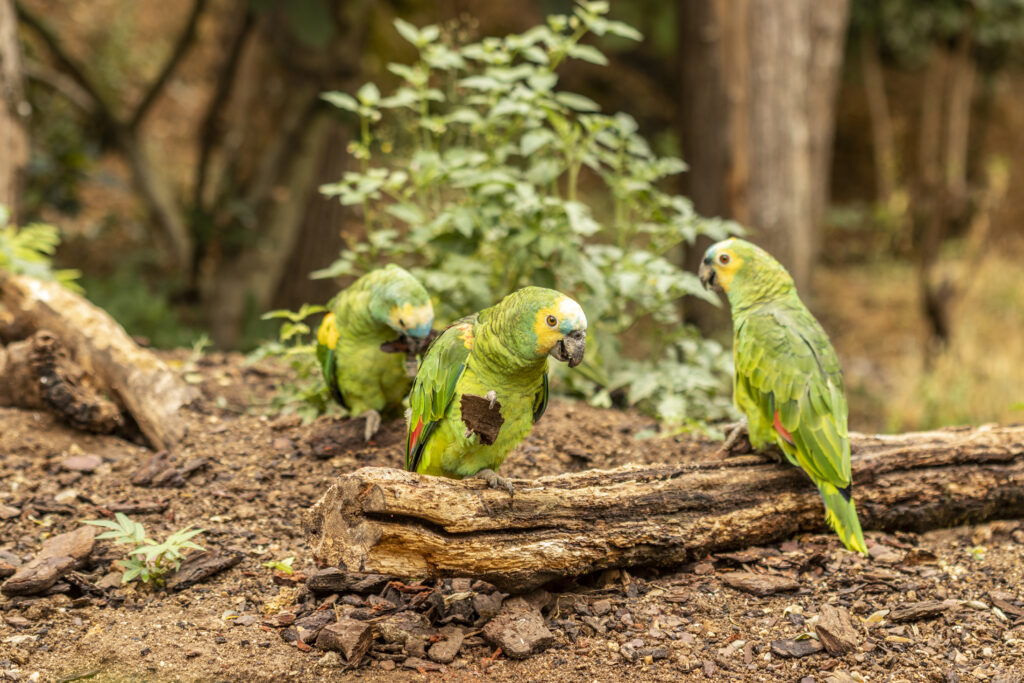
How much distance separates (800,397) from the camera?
3.16 meters

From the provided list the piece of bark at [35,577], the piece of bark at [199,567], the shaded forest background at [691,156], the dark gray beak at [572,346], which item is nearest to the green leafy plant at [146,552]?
the piece of bark at [199,567]

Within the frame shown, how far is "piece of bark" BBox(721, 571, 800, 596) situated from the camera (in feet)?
10.1

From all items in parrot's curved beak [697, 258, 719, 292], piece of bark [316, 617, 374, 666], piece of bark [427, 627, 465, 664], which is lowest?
piece of bark [427, 627, 465, 664]

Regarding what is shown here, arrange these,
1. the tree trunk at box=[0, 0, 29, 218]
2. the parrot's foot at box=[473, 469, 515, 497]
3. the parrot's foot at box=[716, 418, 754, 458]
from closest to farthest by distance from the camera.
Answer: the parrot's foot at box=[473, 469, 515, 497] → the parrot's foot at box=[716, 418, 754, 458] → the tree trunk at box=[0, 0, 29, 218]

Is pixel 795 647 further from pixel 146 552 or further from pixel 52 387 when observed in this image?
pixel 52 387

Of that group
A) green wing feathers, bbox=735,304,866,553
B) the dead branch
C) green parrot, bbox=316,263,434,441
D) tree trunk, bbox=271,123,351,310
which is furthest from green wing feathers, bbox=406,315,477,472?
the dead branch

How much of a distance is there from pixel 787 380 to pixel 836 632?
2.93ft

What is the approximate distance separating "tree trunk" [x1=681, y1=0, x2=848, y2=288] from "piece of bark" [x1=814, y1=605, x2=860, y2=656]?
4.35 m

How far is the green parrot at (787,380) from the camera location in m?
3.10

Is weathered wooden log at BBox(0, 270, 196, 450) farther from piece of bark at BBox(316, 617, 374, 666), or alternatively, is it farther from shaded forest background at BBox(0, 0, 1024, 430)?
piece of bark at BBox(316, 617, 374, 666)

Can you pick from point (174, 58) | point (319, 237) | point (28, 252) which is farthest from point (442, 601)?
point (174, 58)

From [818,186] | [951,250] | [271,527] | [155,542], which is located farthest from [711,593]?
[951,250]

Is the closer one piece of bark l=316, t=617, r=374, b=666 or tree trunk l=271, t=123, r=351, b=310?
piece of bark l=316, t=617, r=374, b=666

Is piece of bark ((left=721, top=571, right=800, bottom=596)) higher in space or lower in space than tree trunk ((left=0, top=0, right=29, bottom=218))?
lower
